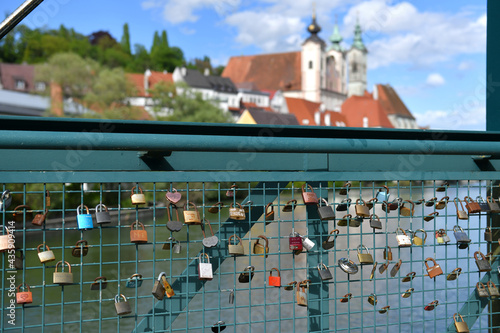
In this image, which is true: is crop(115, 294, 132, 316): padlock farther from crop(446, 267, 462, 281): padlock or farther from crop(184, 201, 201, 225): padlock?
crop(446, 267, 462, 281): padlock

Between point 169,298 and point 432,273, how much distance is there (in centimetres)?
98

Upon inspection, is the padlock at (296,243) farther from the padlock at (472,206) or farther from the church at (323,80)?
the church at (323,80)

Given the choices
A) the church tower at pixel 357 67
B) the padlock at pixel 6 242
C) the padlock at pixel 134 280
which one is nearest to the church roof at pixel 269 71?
the church tower at pixel 357 67

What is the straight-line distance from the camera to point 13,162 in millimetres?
1651

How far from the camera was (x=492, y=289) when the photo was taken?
7.55 ft

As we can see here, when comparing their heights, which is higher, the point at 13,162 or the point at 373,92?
the point at 373,92

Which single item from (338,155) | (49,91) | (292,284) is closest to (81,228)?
(292,284)

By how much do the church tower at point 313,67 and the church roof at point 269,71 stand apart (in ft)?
3.75

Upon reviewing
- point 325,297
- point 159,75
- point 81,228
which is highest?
point 159,75

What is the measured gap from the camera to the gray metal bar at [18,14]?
56.7 inches

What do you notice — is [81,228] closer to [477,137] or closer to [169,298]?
[169,298]

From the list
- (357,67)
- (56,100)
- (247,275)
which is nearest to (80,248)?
(247,275)

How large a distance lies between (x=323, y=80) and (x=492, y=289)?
84.9 meters

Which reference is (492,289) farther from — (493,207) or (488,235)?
(493,207)
